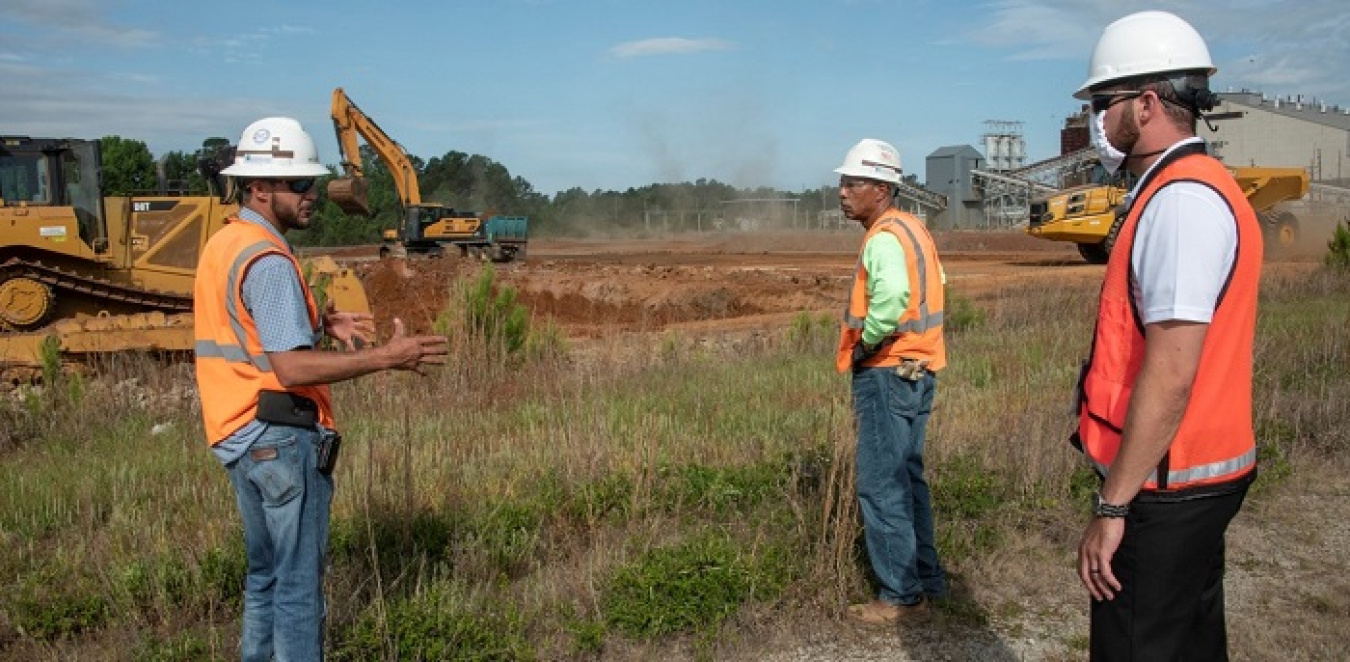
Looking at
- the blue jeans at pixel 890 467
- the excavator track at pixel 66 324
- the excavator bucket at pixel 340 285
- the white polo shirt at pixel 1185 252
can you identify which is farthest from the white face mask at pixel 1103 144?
the excavator track at pixel 66 324

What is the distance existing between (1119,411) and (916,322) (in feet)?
7.50

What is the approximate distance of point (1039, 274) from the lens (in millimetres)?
26578

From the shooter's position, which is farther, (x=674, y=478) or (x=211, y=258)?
(x=674, y=478)

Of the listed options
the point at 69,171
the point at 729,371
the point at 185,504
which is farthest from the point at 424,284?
the point at 185,504

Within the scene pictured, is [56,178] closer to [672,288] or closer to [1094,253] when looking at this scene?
[672,288]

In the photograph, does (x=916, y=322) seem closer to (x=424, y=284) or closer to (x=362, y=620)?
(x=362, y=620)

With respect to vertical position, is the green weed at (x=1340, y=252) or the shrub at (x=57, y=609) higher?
the green weed at (x=1340, y=252)

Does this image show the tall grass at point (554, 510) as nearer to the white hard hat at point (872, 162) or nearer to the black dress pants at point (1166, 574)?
the white hard hat at point (872, 162)

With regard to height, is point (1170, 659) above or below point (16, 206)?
below

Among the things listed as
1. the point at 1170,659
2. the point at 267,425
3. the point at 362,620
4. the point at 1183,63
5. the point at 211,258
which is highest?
the point at 1183,63

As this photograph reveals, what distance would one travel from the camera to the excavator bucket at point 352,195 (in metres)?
15.1

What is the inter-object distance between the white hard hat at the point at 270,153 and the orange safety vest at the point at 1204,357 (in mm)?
2698

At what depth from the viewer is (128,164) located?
64.3 m

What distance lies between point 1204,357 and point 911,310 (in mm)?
2399
